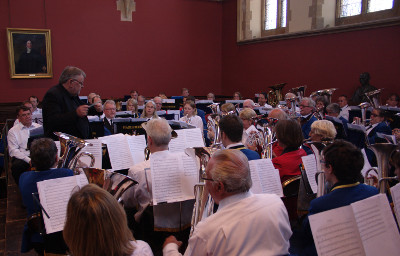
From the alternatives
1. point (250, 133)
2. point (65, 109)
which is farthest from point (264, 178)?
point (65, 109)

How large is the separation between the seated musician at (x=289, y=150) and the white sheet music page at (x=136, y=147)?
129cm

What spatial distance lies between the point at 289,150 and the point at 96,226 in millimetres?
2022

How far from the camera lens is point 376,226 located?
147 cm

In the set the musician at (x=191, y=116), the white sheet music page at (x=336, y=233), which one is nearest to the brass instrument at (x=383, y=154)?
the white sheet music page at (x=336, y=233)

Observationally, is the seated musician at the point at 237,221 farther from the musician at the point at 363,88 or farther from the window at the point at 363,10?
the window at the point at 363,10

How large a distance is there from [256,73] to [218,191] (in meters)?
9.71

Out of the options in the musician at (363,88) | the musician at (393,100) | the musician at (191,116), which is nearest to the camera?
the musician at (191,116)

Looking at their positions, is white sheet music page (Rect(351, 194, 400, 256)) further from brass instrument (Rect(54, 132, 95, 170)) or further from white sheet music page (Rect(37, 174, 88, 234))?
brass instrument (Rect(54, 132, 95, 170))

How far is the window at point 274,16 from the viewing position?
33.5 feet

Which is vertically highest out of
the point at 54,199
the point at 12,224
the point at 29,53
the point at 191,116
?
the point at 29,53

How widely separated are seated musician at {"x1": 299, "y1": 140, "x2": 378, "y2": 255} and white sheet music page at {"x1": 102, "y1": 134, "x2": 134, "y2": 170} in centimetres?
181

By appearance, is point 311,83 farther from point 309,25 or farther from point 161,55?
point 161,55

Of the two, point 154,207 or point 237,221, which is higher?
point 237,221

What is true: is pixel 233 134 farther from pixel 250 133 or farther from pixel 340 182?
pixel 250 133
